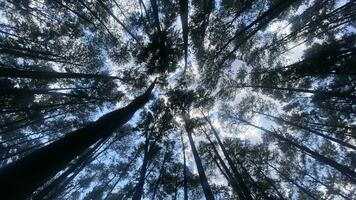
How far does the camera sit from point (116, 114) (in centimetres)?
559

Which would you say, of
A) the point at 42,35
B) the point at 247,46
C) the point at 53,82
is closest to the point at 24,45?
the point at 42,35

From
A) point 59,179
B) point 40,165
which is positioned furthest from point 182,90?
point 40,165

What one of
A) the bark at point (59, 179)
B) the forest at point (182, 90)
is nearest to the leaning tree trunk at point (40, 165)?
the bark at point (59, 179)

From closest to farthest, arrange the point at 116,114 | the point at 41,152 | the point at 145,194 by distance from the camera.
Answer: the point at 41,152 < the point at 116,114 < the point at 145,194

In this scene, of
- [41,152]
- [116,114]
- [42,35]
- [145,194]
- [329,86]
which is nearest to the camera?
[41,152]

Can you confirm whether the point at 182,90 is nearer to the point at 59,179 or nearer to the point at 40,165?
the point at 59,179

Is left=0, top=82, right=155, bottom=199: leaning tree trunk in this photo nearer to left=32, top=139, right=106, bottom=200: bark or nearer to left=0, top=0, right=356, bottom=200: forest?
left=32, top=139, right=106, bottom=200: bark

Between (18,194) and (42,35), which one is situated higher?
(42,35)

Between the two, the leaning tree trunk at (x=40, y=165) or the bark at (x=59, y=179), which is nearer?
the leaning tree trunk at (x=40, y=165)

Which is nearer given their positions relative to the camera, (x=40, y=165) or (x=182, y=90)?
(x=40, y=165)

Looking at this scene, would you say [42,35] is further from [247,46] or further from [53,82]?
[247,46]

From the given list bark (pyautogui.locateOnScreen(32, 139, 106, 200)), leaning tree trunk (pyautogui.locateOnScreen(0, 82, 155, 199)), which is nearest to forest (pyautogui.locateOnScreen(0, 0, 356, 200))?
bark (pyautogui.locateOnScreen(32, 139, 106, 200))

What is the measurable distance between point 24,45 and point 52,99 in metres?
3.18

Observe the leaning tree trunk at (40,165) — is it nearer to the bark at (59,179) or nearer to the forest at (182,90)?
the bark at (59,179)
